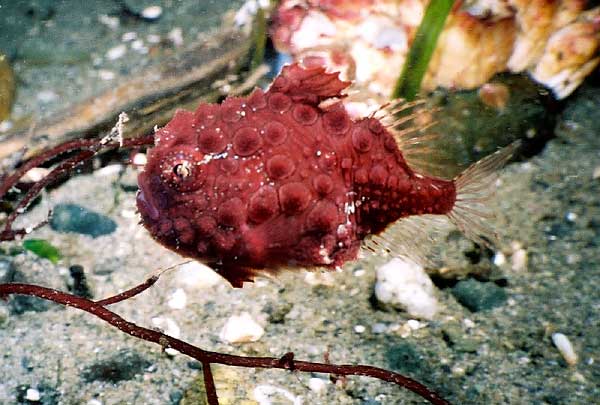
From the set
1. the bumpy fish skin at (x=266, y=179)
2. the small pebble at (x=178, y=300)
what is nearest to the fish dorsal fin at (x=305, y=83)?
the bumpy fish skin at (x=266, y=179)

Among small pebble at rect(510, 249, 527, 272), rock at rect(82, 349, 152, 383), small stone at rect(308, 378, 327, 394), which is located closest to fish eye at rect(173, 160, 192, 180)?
rock at rect(82, 349, 152, 383)

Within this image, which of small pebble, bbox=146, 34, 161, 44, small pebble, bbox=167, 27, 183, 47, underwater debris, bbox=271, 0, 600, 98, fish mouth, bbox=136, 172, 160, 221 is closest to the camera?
fish mouth, bbox=136, 172, 160, 221

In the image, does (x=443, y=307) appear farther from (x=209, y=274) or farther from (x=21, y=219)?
(x=21, y=219)

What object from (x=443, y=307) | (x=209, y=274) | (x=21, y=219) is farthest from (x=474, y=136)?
(x=21, y=219)

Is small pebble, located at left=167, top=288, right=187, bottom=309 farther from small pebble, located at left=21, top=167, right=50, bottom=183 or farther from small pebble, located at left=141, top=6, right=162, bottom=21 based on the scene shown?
small pebble, located at left=141, top=6, right=162, bottom=21

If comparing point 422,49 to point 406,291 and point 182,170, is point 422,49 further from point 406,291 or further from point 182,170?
point 182,170

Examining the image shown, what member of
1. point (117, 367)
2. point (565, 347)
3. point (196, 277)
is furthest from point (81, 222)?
point (565, 347)
